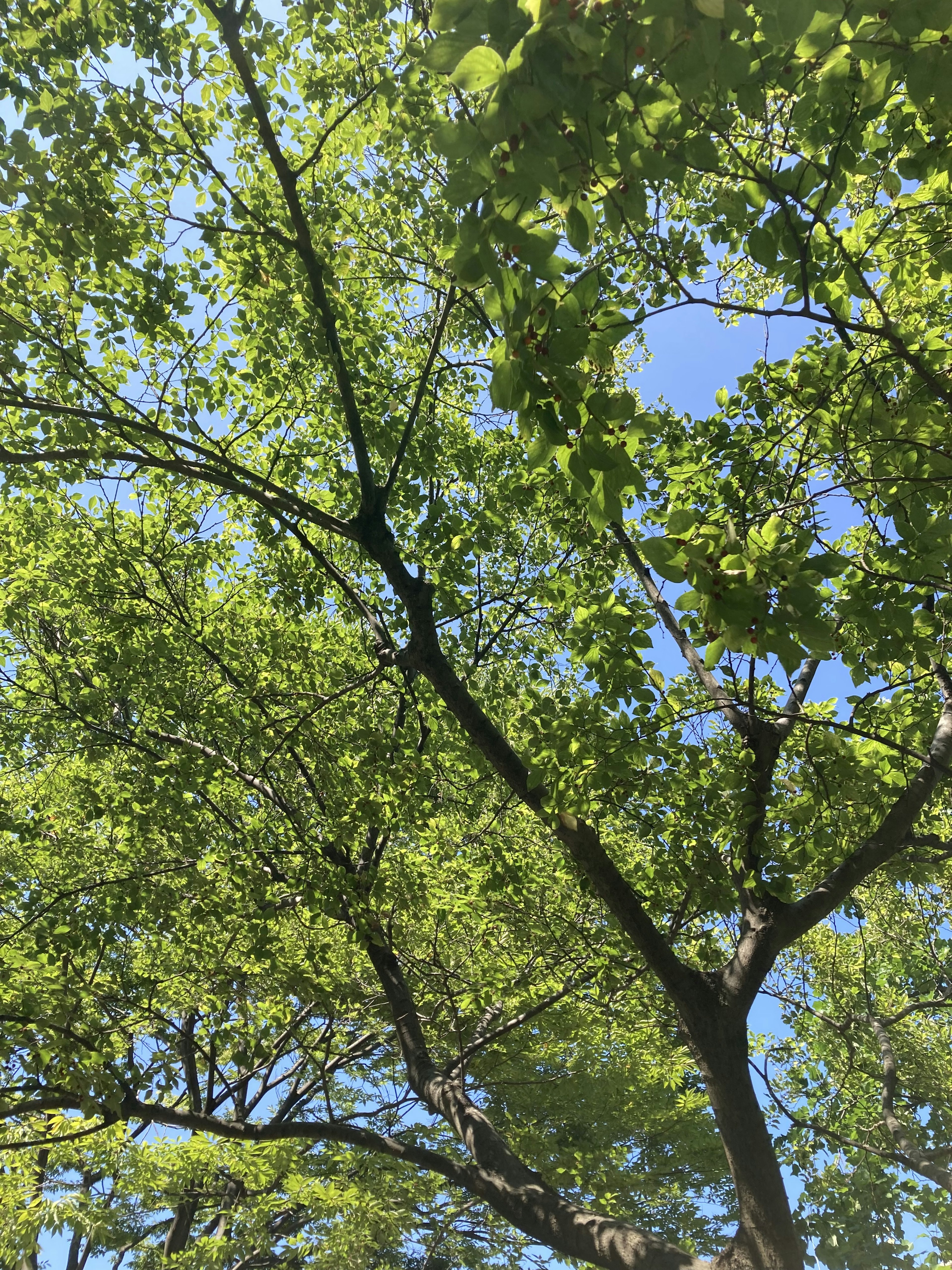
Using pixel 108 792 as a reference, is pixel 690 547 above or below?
below

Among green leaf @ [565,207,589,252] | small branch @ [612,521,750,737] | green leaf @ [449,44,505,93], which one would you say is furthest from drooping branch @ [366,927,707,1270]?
green leaf @ [449,44,505,93]

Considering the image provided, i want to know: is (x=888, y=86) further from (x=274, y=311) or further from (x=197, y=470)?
(x=274, y=311)

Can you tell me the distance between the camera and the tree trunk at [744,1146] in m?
4.03

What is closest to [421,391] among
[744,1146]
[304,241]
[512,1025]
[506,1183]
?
[304,241]

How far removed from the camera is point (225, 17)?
4.25 m

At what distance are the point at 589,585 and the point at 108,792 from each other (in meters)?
5.52

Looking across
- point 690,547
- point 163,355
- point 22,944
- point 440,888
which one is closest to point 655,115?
point 690,547

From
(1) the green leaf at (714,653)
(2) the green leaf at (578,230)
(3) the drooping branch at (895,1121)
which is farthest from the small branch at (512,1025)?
(2) the green leaf at (578,230)

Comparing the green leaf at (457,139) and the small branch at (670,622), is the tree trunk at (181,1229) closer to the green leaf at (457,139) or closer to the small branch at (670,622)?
the small branch at (670,622)

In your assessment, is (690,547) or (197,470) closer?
(690,547)

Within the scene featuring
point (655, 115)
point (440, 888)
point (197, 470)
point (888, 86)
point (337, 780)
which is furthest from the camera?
point (440, 888)

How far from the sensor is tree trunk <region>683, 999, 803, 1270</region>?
4027 millimetres

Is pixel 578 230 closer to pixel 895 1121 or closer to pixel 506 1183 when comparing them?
pixel 506 1183

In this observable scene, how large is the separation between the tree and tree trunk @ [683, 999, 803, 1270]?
0.02 meters
